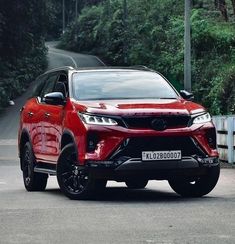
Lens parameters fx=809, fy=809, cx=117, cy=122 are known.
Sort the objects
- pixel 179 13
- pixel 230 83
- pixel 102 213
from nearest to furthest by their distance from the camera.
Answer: pixel 102 213 < pixel 230 83 < pixel 179 13

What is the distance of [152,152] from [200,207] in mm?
1005

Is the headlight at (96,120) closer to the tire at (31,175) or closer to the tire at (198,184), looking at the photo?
the tire at (198,184)

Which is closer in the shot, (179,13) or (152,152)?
(152,152)

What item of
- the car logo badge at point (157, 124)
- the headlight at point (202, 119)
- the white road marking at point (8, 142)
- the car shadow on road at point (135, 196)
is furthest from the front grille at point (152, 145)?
the white road marking at point (8, 142)

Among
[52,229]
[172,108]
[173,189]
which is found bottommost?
[173,189]

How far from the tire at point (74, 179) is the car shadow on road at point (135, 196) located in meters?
0.21

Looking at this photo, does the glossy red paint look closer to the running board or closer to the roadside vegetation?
the running board

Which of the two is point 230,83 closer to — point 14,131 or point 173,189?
point 14,131

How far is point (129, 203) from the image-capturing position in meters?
10.4

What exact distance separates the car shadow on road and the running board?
0.36m

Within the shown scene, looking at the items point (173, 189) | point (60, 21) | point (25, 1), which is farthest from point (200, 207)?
point (60, 21)

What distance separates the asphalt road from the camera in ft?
25.0

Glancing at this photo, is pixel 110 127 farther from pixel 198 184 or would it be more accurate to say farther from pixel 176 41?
pixel 176 41

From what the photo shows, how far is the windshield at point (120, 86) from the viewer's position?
444 inches
